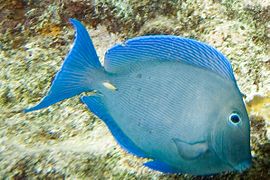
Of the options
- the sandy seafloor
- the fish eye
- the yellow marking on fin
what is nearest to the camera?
the fish eye

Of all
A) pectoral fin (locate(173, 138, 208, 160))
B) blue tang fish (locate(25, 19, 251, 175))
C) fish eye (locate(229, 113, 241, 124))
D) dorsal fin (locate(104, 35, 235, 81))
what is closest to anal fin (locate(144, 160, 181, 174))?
blue tang fish (locate(25, 19, 251, 175))

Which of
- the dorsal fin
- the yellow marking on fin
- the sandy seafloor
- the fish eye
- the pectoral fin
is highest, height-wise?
the dorsal fin

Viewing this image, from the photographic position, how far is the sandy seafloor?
2213 millimetres

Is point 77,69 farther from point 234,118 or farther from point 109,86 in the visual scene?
point 234,118

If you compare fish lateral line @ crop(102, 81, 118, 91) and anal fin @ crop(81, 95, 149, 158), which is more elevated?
fish lateral line @ crop(102, 81, 118, 91)

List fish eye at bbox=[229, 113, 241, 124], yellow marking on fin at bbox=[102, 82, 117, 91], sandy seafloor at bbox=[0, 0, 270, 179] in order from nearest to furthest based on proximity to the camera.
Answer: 1. fish eye at bbox=[229, 113, 241, 124]
2. yellow marking on fin at bbox=[102, 82, 117, 91]
3. sandy seafloor at bbox=[0, 0, 270, 179]

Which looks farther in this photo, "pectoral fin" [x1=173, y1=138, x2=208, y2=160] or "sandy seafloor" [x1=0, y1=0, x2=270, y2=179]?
"sandy seafloor" [x1=0, y1=0, x2=270, y2=179]

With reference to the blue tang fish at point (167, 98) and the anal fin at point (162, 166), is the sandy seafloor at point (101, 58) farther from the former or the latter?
the blue tang fish at point (167, 98)

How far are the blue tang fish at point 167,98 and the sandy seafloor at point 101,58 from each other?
2.26 ft

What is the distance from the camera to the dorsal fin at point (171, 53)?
1.43 m

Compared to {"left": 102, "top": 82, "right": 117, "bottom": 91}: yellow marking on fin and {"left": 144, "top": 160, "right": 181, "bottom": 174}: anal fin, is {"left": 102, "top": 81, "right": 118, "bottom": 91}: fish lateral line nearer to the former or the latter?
{"left": 102, "top": 82, "right": 117, "bottom": 91}: yellow marking on fin

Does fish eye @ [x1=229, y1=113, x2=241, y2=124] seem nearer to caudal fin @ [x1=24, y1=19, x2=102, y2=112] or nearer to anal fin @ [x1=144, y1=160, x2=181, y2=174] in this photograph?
anal fin @ [x1=144, y1=160, x2=181, y2=174]

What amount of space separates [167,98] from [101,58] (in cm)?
139

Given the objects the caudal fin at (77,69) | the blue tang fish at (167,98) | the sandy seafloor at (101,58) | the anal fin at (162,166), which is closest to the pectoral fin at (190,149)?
the blue tang fish at (167,98)
